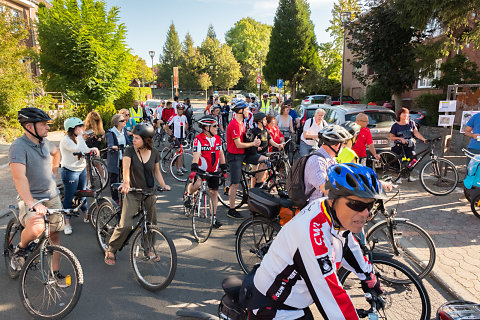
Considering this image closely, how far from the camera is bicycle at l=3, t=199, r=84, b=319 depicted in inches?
132

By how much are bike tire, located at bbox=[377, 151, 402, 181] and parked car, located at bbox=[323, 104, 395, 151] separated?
57 centimetres

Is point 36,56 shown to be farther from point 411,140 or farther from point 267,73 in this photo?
point 267,73

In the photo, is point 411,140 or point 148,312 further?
point 411,140

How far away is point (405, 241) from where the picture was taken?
Result: 13.2 feet

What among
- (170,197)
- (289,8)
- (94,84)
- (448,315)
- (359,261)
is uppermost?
(289,8)

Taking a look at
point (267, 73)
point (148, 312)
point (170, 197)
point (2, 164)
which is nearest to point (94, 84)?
point (2, 164)

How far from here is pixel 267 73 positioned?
47.2 m

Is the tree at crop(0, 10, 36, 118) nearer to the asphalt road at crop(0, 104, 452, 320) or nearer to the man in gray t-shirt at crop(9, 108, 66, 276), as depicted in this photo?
the asphalt road at crop(0, 104, 452, 320)

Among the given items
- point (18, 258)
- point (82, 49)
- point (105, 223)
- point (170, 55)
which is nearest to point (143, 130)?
point (105, 223)

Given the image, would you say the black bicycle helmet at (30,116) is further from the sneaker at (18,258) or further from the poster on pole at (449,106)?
the poster on pole at (449,106)

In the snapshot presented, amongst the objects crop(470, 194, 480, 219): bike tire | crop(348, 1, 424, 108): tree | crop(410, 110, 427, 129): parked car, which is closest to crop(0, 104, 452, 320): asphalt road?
crop(470, 194, 480, 219): bike tire

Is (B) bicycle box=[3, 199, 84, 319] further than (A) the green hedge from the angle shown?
No

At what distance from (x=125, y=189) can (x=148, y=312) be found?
56.4 inches

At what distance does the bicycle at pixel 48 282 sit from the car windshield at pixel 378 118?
8269mm
